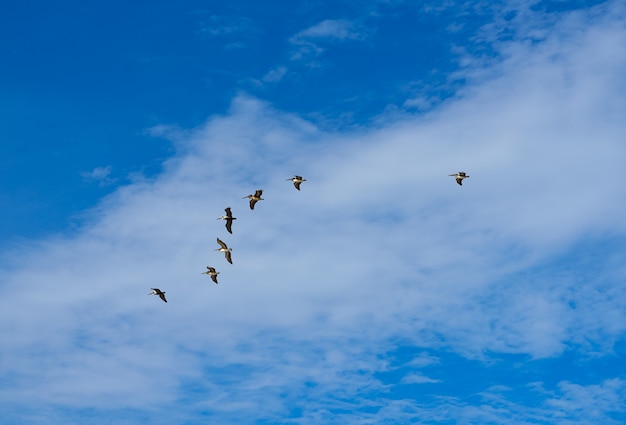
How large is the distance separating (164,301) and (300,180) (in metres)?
21.2

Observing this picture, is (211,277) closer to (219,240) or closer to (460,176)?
(219,240)

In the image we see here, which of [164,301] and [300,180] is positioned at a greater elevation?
[300,180]

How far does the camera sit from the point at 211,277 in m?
153

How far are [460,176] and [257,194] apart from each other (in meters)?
23.2

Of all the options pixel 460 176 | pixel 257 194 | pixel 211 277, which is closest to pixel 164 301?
pixel 211 277

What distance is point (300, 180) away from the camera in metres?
150

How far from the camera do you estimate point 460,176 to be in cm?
14825

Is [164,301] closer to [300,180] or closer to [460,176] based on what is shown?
[300,180]

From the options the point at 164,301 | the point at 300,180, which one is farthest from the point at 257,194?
the point at 164,301

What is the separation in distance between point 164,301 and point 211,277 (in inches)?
242

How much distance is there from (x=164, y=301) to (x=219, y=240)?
32.0 feet

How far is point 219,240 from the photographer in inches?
5906

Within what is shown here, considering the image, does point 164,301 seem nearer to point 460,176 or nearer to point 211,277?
point 211,277

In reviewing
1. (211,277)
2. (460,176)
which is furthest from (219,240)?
(460,176)
